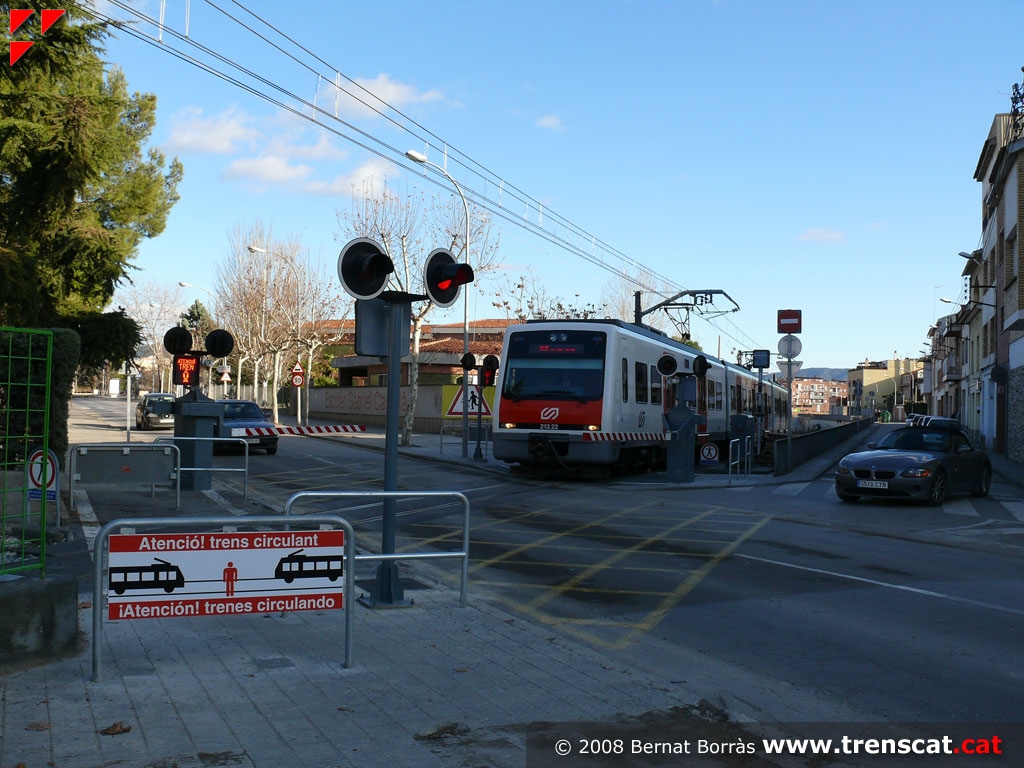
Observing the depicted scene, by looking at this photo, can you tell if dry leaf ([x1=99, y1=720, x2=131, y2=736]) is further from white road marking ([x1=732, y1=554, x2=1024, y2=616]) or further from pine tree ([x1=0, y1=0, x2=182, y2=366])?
pine tree ([x1=0, y1=0, x2=182, y2=366])

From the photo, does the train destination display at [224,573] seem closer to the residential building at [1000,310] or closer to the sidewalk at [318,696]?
the sidewalk at [318,696]

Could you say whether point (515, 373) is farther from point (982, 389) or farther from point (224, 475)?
point (982, 389)

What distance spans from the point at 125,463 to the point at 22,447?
562 centimetres

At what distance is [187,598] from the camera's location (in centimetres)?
549

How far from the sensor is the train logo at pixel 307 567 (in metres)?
5.75

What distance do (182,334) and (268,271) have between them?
3162 cm

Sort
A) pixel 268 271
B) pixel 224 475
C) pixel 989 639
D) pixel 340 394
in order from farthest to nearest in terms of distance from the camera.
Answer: pixel 340 394
pixel 268 271
pixel 224 475
pixel 989 639

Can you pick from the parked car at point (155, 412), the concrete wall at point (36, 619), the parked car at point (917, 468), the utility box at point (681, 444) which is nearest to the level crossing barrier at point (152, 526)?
the concrete wall at point (36, 619)

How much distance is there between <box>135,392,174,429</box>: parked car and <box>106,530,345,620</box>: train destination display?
35.1 m

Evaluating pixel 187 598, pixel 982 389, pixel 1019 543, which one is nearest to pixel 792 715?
pixel 187 598

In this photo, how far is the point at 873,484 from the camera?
53.9ft

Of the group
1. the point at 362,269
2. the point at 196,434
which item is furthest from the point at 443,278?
the point at 196,434

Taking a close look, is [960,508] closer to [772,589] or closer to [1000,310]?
[772,589]

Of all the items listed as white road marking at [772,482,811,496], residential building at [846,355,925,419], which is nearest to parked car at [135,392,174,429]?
white road marking at [772,482,811,496]
